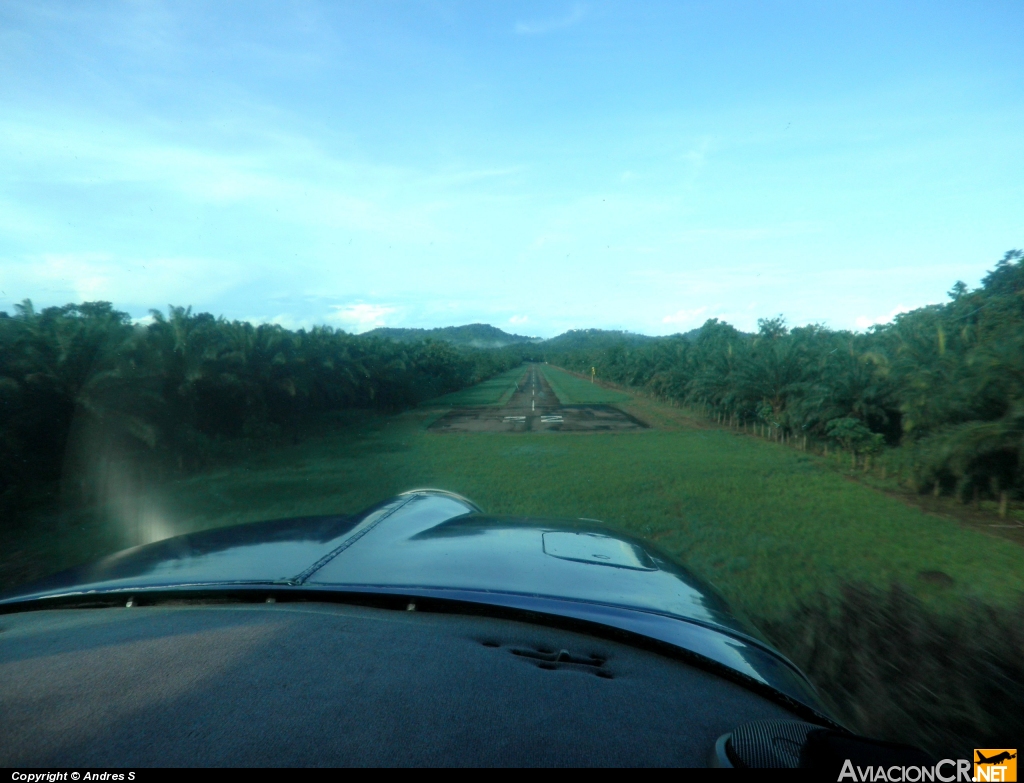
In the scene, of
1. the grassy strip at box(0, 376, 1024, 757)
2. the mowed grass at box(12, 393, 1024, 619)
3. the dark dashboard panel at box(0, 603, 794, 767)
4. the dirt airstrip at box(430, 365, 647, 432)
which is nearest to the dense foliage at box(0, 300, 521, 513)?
the grassy strip at box(0, 376, 1024, 757)

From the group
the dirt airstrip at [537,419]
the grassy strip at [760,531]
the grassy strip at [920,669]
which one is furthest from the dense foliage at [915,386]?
the grassy strip at [920,669]

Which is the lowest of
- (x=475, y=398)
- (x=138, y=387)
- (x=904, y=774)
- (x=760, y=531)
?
(x=760, y=531)

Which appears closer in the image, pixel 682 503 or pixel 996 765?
pixel 996 765

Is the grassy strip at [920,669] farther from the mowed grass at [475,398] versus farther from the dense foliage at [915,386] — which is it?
the mowed grass at [475,398]

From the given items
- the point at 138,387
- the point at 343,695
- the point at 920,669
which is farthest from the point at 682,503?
the point at 138,387

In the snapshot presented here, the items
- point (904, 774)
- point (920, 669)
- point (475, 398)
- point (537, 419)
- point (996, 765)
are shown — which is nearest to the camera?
point (904, 774)

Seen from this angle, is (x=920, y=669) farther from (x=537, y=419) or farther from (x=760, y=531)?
(x=537, y=419)

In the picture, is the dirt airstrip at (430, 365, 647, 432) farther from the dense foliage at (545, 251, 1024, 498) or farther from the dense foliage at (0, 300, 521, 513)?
the dense foliage at (0, 300, 521, 513)

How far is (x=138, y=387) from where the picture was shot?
39.4 ft

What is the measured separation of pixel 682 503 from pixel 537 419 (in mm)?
12844

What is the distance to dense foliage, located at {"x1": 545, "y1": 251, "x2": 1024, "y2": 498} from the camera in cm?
898

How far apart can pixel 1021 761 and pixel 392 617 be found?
6.36 feet

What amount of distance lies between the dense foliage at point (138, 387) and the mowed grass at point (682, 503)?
1322 mm

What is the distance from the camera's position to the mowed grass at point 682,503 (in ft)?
20.8
